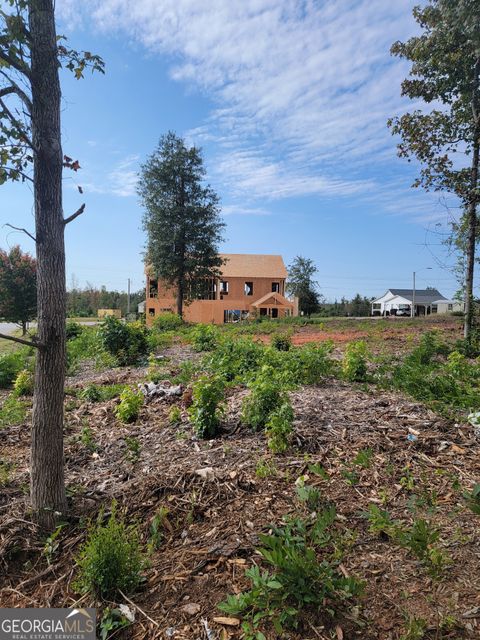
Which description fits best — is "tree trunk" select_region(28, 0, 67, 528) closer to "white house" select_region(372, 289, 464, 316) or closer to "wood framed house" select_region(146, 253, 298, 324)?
"wood framed house" select_region(146, 253, 298, 324)

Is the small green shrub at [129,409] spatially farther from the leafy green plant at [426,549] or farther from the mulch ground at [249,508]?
the leafy green plant at [426,549]

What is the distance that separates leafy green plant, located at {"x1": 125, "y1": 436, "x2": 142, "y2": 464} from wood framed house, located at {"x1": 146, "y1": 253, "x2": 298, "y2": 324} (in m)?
24.0

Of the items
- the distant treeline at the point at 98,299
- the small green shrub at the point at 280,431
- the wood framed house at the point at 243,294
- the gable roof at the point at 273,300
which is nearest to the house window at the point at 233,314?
the wood framed house at the point at 243,294

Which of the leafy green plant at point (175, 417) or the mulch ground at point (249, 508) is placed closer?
the mulch ground at point (249, 508)

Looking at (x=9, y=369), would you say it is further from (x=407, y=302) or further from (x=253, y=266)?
(x=407, y=302)

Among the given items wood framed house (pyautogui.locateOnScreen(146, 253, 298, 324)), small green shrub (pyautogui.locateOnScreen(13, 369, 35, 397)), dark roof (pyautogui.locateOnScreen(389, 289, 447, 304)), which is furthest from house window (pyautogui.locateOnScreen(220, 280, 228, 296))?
dark roof (pyautogui.locateOnScreen(389, 289, 447, 304))

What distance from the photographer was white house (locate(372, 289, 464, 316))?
185 ft

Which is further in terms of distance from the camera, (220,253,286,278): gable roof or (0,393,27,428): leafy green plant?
(220,253,286,278): gable roof

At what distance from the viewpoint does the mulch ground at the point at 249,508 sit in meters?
1.79

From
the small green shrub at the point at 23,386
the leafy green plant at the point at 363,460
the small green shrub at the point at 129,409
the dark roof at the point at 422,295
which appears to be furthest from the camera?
the dark roof at the point at 422,295

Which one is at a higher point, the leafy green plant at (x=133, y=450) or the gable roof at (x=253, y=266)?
the gable roof at (x=253, y=266)

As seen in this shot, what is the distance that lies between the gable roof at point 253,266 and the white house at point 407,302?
26.7m

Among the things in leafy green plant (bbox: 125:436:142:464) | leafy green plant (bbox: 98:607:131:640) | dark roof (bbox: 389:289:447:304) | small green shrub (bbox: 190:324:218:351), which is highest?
dark roof (bbox: 389:289:447:304)

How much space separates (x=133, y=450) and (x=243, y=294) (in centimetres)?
2932
